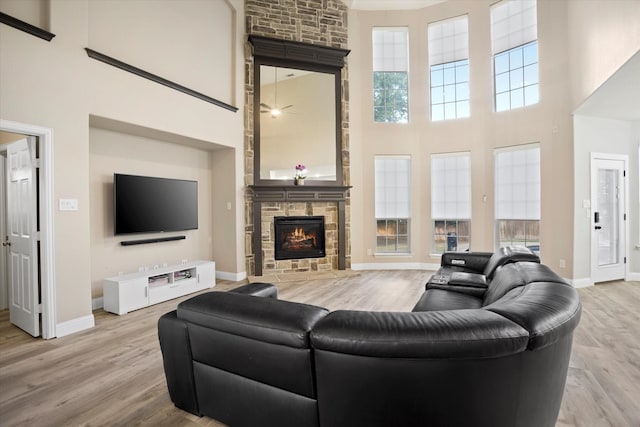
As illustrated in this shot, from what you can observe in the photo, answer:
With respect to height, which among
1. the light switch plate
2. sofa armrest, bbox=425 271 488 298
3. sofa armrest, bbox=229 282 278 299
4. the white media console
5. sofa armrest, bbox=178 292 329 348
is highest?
the light switch plate

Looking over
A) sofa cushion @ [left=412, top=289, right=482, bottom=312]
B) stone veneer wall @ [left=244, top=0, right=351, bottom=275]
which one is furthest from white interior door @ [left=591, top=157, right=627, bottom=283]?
stone veneer wall @ [left=244, top=0, right=351, bottom=275]

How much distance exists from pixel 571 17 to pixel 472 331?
5694 mm

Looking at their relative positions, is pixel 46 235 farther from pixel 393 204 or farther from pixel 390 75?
pixel 390 75

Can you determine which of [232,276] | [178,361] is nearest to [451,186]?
[232,276]

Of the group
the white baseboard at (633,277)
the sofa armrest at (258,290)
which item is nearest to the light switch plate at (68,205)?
the sofa armrest at (258,290)

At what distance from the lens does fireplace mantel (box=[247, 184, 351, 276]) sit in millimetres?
5602

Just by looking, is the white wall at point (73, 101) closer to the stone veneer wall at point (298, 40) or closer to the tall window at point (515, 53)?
the stone veneer wall at point (298, 40)

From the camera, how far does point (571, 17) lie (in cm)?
459

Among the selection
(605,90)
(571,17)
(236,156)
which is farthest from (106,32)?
(571,17)

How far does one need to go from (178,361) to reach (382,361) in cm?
128

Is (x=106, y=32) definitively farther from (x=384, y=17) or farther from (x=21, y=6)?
(x=384, y=17)

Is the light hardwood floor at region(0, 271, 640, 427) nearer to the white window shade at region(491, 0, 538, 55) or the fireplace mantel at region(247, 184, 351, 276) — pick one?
the fireplace mantel at region(247, 184, 351, 276)

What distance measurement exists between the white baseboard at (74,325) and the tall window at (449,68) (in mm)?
6369

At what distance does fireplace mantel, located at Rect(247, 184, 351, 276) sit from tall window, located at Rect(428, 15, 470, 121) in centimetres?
256
